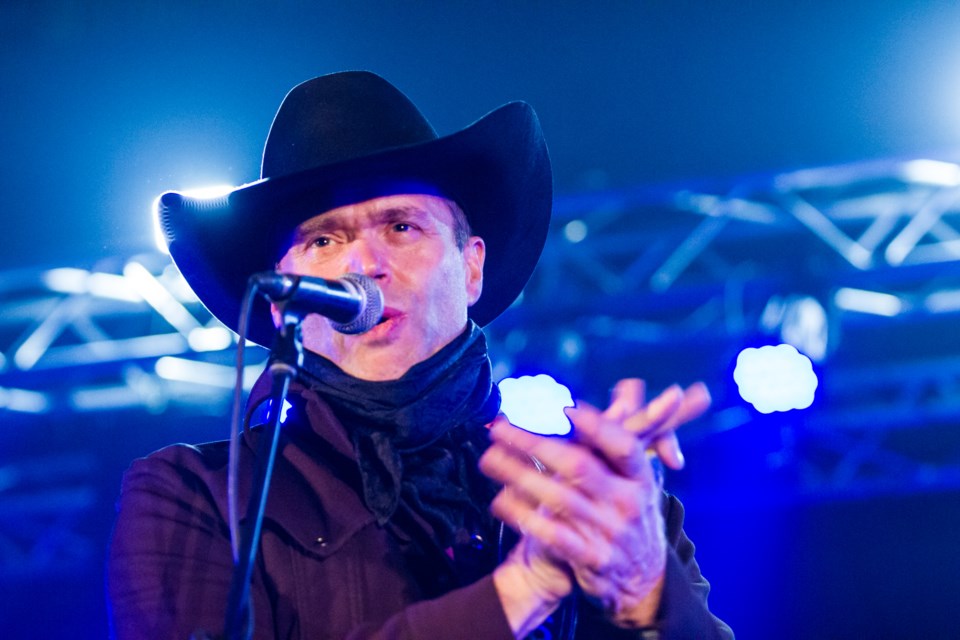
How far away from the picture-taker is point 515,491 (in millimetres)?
1685

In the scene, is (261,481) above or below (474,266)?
below

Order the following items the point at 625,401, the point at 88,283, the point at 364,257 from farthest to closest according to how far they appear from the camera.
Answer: the point at 88,283 < the point at 364,257 < the point at 625,401

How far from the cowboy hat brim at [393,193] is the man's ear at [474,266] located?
70 millimetres

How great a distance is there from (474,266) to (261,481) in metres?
1.42

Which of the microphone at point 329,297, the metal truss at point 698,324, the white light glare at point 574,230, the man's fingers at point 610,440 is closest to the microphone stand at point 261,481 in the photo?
the microphone at point 329,297

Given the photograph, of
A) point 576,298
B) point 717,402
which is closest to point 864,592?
point 717,402

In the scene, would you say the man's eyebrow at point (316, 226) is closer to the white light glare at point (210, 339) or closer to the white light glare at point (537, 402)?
the white light glare at point (537, 402)

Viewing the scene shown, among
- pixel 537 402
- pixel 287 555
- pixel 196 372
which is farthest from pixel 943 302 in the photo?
pixel 287 555

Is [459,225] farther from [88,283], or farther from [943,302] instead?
[943,302]

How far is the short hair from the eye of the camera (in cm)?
287

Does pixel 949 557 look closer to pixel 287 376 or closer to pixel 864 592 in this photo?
pixel 864 592

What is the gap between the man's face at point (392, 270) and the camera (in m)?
2.47

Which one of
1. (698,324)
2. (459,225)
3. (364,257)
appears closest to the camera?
(364,257)

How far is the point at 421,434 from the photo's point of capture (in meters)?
2.40
